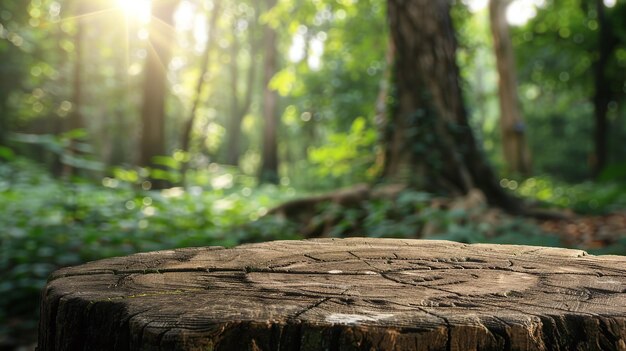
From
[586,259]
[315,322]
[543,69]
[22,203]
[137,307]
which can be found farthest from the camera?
[543,69]

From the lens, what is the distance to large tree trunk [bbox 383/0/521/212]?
6547mm

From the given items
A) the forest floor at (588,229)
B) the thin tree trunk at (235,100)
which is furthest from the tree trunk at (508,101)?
the thin tree trunk at (235,100)

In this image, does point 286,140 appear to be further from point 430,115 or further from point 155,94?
point 430,115

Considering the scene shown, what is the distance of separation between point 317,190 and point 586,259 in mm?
13266

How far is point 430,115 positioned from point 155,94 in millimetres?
5273

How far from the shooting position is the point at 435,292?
1.47 meters

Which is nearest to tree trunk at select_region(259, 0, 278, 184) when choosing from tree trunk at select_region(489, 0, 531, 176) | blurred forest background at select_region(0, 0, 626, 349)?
blurred forest background at select_region(0, 0, 626, 349)

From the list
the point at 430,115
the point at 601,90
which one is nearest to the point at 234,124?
the point at 601,90

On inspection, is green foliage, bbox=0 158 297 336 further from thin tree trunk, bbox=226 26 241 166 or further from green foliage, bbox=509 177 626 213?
thin tree trunk, bbox=226 26 241 166

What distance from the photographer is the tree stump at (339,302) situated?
4.01 feet

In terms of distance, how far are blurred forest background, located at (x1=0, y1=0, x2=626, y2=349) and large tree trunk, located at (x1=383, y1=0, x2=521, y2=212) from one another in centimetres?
10

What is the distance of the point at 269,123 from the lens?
19.5m

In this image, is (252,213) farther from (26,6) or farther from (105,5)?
(26,6)

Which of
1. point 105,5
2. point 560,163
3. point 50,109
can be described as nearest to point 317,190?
point 105,5
